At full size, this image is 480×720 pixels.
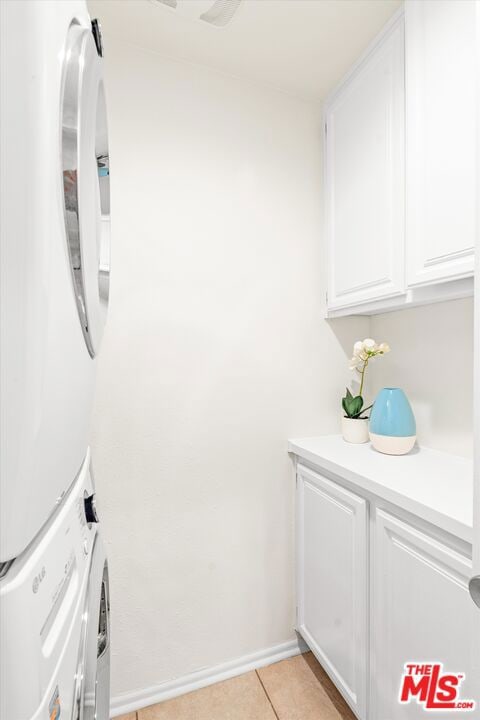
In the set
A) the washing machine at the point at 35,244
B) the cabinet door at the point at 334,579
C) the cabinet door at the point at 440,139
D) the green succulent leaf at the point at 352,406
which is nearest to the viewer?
the washing machine at the point at 35,244

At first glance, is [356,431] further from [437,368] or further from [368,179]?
[368,179]

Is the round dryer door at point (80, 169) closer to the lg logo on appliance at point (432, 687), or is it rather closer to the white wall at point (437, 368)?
the lg logo on appliance at point (432, 687)

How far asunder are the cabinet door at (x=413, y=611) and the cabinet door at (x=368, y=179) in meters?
0.77

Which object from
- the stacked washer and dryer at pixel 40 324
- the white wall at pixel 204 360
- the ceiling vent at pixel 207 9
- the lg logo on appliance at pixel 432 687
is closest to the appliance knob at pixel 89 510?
the stacked washer and dryer at pixel 40 324

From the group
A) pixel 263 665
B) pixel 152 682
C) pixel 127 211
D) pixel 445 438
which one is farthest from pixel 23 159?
pixel 263 665

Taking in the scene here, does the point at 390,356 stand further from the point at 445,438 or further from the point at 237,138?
the point at 237,138

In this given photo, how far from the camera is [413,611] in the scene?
981mm

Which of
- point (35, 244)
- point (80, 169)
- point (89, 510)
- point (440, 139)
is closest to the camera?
point (35, 244)

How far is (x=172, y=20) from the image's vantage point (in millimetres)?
1269

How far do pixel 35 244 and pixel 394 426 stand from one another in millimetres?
1349

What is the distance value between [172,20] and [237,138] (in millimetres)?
424

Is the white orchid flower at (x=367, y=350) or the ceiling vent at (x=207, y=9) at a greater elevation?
the ceiling vent at (x=207, y=9)

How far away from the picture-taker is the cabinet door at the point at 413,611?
33.4 inches

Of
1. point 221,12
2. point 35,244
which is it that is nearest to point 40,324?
point 35,244
